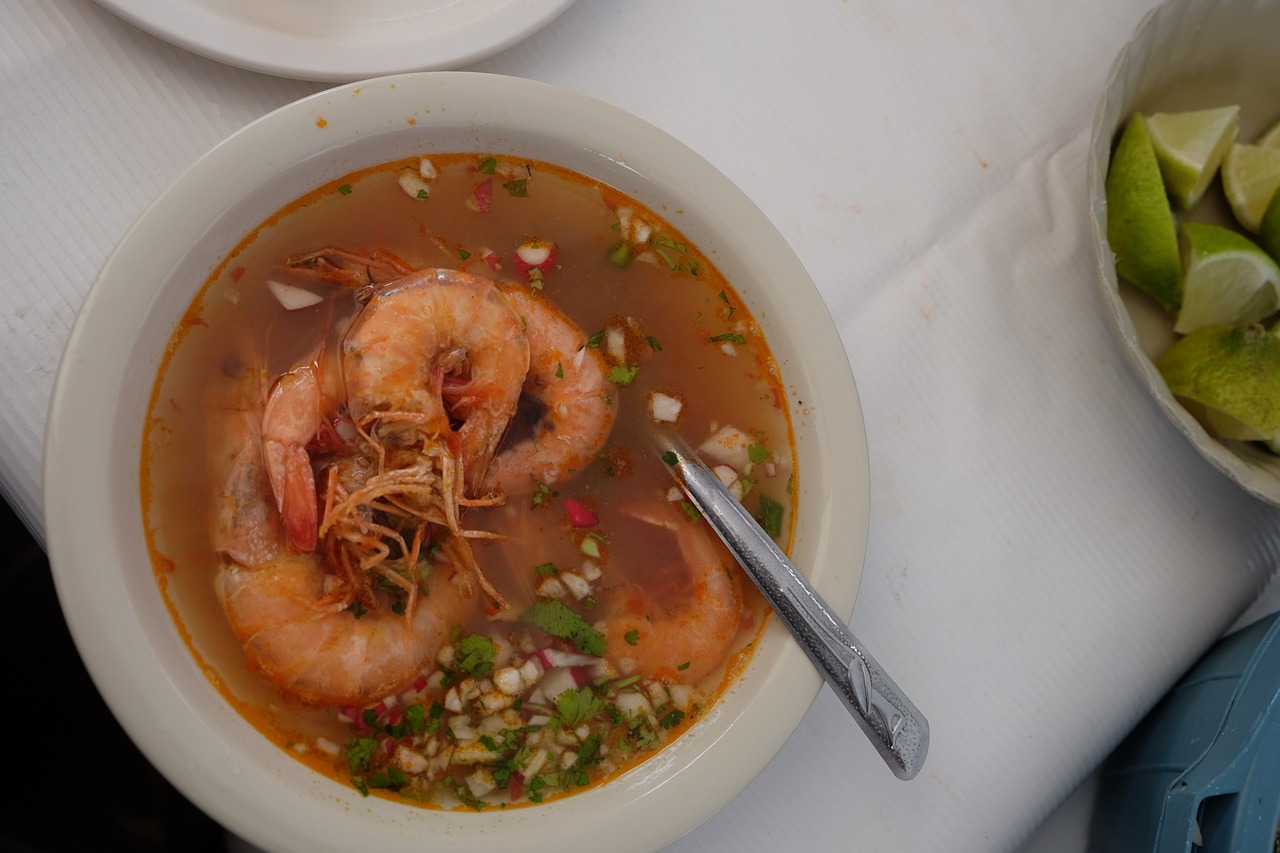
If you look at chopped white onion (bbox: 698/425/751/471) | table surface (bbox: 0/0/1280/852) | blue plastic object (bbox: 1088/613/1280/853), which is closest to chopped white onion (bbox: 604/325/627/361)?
chopped white onion (bbox: 698/425/751/471)

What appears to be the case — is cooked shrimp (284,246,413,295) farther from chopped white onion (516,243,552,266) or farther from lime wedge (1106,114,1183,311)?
lime wedge (1106,114,1183,311)

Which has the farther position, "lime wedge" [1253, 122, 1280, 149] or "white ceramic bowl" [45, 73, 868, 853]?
"lime wedge" [1253, 122, 1280, 149]

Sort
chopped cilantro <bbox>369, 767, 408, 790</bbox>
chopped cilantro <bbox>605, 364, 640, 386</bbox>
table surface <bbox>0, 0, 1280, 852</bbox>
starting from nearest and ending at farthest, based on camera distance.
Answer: chopped cilantro <bbox>369, 767, 408, 790</bbox> → chopped cilantro <bbox>605, 364, 640, 386</bbox> → table surface <bbox>0, 0, 1280, 852</bbox>

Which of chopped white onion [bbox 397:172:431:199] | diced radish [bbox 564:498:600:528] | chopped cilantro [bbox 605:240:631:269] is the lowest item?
diced radish [bbox 564:498:600:528]

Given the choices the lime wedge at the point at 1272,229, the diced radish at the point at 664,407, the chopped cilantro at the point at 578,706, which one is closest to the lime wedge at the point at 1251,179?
the lime wedge at the point at 1272,229

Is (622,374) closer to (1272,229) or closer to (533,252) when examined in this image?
(533,252)

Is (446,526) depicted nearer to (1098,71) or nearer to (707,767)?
(707,767)

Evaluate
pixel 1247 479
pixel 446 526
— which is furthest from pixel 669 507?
pixel 1247 479

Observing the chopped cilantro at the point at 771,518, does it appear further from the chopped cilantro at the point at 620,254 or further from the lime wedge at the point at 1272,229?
the lime wedge at the point at 1272,229
